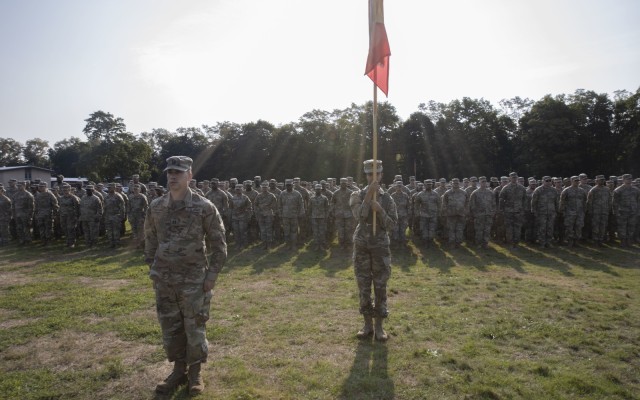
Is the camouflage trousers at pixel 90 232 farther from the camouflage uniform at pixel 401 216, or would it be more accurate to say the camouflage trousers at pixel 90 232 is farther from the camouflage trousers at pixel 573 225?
the camouflage trousers at pixel 573 225

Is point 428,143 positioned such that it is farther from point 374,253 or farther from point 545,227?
point 374,253

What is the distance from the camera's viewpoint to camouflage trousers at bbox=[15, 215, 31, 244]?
16.0 metres

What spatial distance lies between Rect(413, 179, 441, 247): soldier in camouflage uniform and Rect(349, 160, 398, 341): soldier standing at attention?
8.64 meters

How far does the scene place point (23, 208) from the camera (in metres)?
15.8

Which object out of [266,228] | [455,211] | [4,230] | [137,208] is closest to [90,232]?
[137,208]

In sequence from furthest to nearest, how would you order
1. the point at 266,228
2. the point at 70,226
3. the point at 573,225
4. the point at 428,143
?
the point at 428,143, the point at 70,226, the point at 266,228, the point at 573,225

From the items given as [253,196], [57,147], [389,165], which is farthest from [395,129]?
[57,147]

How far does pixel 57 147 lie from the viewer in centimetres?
9388

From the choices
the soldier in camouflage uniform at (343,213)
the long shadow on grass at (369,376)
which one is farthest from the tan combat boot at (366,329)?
the soldier in camouflage uniform at (343,213)

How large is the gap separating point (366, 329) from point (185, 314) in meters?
3.09

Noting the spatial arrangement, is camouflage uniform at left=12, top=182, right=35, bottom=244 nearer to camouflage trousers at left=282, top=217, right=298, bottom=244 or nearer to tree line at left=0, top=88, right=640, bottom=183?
camouflage trousers at left=282, top=217, right=298, bottom=244

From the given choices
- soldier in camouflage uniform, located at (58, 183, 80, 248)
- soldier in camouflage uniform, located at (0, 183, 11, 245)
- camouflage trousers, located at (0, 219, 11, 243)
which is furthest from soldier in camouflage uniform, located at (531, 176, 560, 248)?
camouflage trousers, located at (0, 219, 11, 243)

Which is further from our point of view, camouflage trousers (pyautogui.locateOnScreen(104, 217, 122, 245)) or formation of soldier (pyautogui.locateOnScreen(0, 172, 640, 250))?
camouflage trousers (pyautogui.locateOnScreen(104, 217, 122, 245))

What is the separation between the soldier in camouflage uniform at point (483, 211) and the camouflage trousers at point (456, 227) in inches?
22.9
